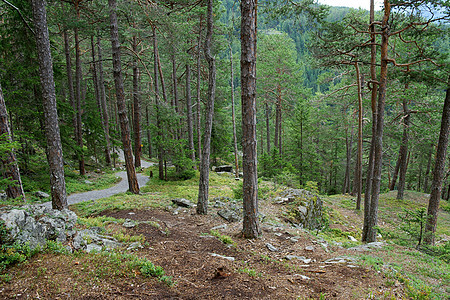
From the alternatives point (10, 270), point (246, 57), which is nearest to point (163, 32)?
point (246, 57)

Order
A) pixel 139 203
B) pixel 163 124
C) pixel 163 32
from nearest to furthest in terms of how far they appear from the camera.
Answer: pixel 139 203 → pixel 163 32 → pixel 163 124

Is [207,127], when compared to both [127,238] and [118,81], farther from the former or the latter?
[118,81]

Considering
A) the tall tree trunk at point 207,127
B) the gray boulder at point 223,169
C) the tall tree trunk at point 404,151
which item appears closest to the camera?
the tall tree trunk at point 207,127

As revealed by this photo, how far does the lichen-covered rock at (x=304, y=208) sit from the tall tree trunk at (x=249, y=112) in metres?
3.81

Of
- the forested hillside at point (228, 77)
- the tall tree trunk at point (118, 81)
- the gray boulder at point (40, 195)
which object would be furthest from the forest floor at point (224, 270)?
the gray boulder at point (40, 195)

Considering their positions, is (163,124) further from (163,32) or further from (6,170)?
(6,170)

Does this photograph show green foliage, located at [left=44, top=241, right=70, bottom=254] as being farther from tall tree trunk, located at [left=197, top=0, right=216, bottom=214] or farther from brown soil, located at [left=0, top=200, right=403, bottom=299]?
tall tree trunk, located at [left=197, top=0, right=216, bottom=214]

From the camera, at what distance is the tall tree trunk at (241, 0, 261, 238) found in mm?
5076

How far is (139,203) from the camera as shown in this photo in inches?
324

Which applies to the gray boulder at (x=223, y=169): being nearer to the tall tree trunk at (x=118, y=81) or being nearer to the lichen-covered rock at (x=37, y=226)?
the tall tree trunk at (x=118, y=81)

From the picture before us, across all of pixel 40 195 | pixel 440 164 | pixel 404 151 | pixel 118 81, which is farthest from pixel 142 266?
pixel 404 151

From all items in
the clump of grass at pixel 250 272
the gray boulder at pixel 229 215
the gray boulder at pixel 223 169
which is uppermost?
the clump of grass at pixel 250 272

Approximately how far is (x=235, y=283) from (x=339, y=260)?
2439 millimetres

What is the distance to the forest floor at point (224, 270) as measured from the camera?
9.48 ft
